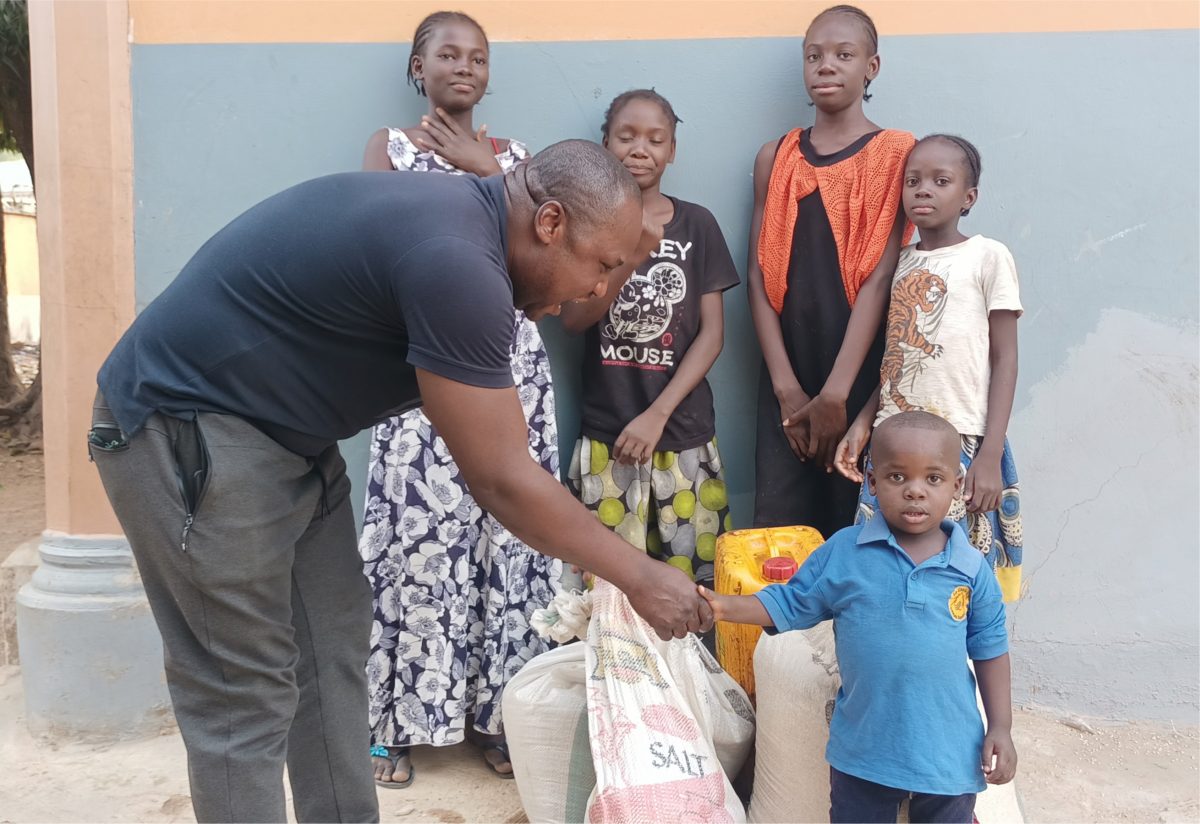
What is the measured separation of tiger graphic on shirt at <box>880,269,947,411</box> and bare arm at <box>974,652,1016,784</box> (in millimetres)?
825

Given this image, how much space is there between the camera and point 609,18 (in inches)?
133

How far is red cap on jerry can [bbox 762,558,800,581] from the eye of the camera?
2.67 meters

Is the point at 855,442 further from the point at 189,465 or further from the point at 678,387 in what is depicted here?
the point at 189,465

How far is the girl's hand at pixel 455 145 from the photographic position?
312cm

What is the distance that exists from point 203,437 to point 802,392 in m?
1.82

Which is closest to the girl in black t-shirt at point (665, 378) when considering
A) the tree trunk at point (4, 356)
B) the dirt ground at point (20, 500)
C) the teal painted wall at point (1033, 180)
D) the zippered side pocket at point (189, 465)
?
the teal painted wall at point (1033, 180)

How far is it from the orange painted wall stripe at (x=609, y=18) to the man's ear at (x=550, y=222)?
179 cm

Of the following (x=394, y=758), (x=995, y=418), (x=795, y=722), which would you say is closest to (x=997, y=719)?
(x=795, y=722)

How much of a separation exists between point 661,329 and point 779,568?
874 mm

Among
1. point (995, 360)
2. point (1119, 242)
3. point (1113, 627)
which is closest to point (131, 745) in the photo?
point (995, 360)

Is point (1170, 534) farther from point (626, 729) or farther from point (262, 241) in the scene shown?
point (262, 241)

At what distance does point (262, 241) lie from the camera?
1.88 metres

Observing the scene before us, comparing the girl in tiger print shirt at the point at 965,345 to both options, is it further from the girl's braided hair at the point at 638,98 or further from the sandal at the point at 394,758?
the sandal at the point at 394,758

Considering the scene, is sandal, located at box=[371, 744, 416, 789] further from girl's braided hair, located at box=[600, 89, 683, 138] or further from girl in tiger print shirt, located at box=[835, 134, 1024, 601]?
girl's braided hair, located at box=[600, 89, 683, 138]
